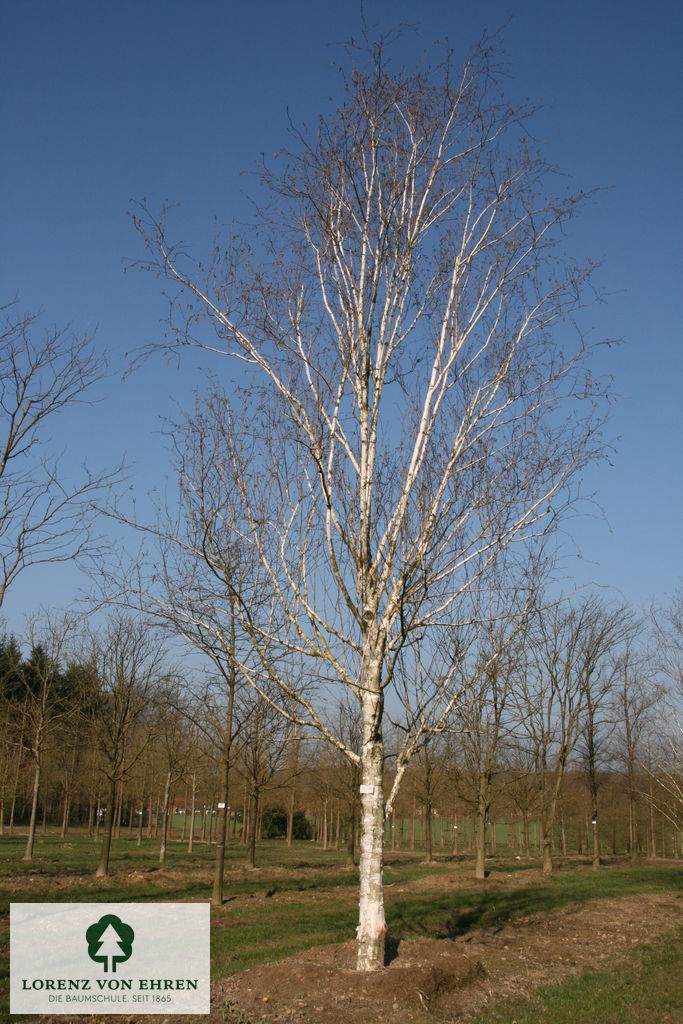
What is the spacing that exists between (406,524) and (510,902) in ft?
36.4

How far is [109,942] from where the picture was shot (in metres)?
7.80

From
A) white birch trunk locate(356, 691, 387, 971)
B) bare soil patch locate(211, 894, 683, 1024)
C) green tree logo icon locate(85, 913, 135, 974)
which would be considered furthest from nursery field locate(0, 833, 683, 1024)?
green tree logo icon locate(85, 913, 135, 974)

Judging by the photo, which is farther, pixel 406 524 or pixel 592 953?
pixel 592 953

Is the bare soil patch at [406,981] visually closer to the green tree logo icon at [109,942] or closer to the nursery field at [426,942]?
the nursery field at [426,942]

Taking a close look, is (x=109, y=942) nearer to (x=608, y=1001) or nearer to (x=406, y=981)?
(x=406, y=981)

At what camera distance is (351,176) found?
8.52 m

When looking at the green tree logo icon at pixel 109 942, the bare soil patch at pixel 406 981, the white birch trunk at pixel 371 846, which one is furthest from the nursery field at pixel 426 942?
the green tree logo icon at pixel 109 942

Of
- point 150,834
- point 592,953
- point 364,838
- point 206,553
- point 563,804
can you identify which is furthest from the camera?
point 150,834

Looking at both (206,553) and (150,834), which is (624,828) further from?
(206,553)

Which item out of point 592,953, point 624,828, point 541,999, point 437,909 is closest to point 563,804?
point 624,828

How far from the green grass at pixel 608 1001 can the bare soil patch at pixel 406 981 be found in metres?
0.21

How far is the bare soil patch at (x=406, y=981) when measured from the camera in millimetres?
6312

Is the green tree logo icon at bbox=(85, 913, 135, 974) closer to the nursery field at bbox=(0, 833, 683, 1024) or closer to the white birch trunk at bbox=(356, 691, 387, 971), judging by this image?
the nursery field at bbox=(0, 833, 683, 1024)

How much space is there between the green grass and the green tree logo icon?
11.7 ft
